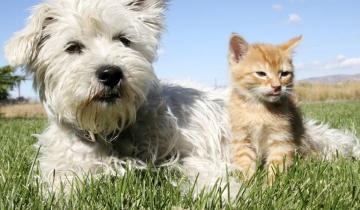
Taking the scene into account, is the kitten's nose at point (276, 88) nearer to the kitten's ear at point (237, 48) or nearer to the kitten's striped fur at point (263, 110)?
the kitten's striped fur at point (263, 110)

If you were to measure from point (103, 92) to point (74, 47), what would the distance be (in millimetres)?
650

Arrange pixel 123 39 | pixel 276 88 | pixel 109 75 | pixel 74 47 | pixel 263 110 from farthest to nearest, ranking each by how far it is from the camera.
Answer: pixel 263 110 → pixel 276 88 → pixel 123 39 → pixel 74 47 → pixel 109 75

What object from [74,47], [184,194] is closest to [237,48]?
[74,47]

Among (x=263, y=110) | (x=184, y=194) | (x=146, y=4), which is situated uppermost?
(x=146, y=4)

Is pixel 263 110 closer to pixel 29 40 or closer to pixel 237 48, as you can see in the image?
pixel 237 48

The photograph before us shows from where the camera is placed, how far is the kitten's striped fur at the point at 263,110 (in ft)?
16.0

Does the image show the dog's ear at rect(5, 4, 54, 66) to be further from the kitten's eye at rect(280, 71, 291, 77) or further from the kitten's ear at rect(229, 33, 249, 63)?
the kitten's eye at rect(280, 71, 291, 77)

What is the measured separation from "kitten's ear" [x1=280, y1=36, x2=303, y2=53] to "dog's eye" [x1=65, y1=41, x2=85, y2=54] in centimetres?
220

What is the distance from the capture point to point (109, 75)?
395 centimetres

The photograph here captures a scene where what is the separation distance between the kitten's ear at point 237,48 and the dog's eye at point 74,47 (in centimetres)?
158

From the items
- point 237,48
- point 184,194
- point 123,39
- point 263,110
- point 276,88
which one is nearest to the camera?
point 184,194

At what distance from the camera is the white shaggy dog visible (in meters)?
4.09

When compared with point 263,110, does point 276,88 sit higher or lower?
higher

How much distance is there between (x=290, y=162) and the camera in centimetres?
476
